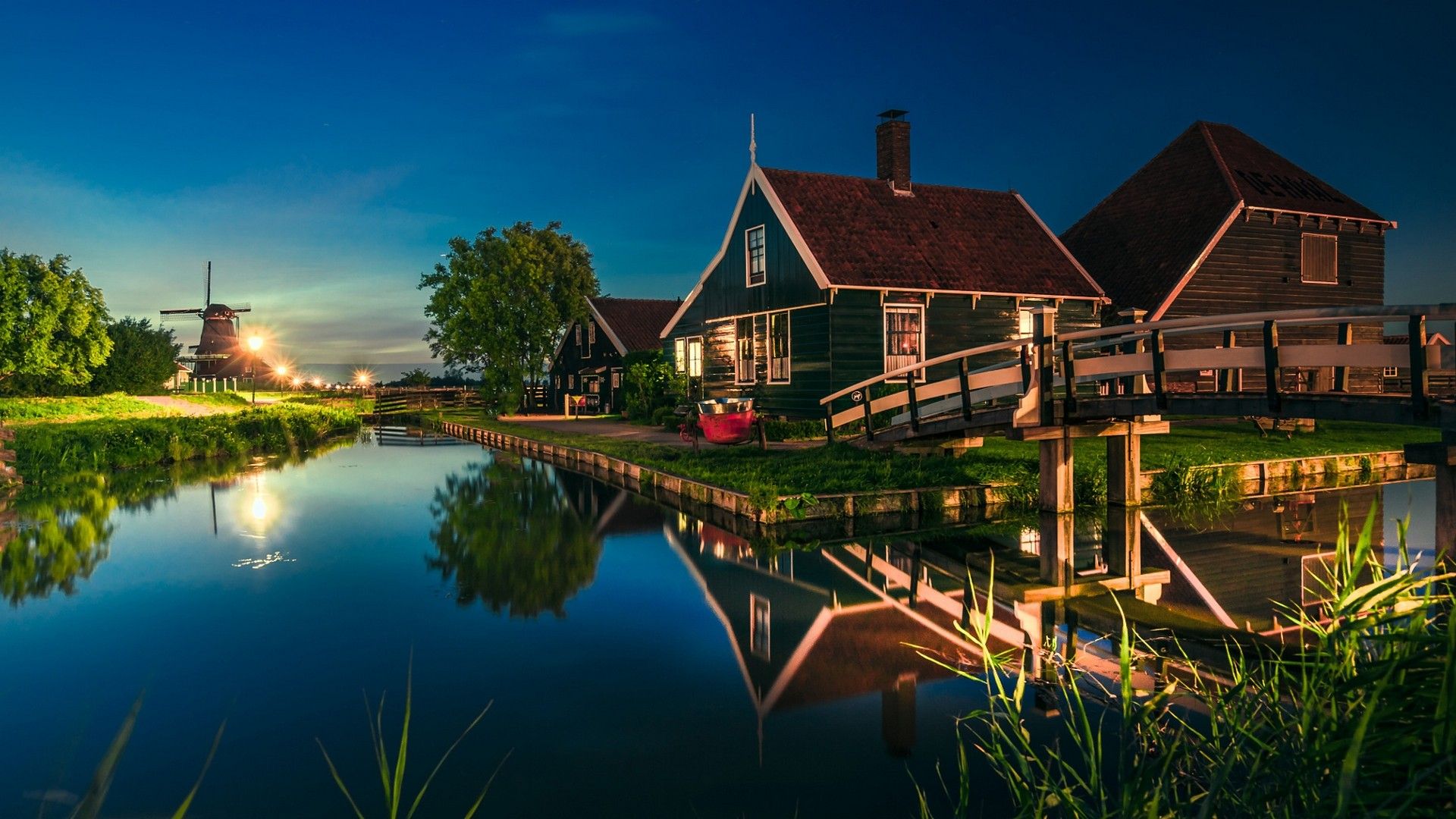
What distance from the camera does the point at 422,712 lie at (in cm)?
697

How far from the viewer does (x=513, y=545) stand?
543 inches

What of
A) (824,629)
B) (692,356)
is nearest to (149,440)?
(692,356)

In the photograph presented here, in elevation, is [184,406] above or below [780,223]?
below

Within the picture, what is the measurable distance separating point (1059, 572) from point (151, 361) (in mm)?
46815

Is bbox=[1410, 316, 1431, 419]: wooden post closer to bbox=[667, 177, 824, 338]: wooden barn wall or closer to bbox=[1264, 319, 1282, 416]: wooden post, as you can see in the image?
bbox=[1264, 319, 1282, 416]: wooden post

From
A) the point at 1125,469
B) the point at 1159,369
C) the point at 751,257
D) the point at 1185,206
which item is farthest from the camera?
the point at 1185,206

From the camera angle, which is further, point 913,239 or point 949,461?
point 913,239

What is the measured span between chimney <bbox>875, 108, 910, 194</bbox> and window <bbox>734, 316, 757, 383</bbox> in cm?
603

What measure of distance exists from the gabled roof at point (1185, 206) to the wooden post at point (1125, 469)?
539 inches

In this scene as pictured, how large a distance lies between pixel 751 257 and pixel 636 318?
2018cm

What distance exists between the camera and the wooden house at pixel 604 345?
1734 inches

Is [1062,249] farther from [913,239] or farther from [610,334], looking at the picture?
[610,334]

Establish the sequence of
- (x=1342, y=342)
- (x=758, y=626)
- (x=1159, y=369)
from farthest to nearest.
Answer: (x=1159, y=369)
(x=1342, y=342)
(x=758, y=626)

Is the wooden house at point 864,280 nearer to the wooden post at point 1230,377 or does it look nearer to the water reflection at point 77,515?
the wooden post at point 1230,377
